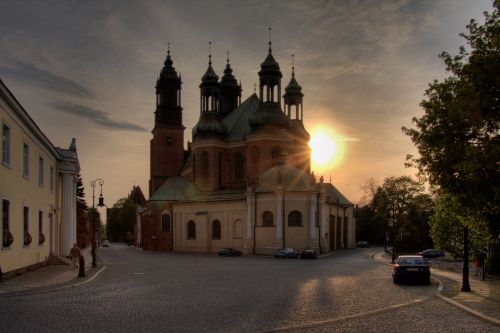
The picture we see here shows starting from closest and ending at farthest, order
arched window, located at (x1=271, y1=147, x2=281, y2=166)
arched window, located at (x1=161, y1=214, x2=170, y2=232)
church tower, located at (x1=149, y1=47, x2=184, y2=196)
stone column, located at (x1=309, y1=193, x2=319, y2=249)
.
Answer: stone column, located at (x1=309, y1=193, x2=319, y2=249)
arched window, located at (x1=271, y1=147, x2=281, y2=166)
arched window, located at (x1=161, y1=214, x2=170, y2=232)
church tower, located at (x1=149, y1=47, x2=184, y2=196)

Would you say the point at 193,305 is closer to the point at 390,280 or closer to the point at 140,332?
the point at 140,332

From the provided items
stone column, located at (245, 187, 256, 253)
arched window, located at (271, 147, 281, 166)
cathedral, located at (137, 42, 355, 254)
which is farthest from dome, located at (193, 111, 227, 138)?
stone column, located at (245, 187, 256, 253)

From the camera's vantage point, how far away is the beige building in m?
23.0

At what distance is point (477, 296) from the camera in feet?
61.4

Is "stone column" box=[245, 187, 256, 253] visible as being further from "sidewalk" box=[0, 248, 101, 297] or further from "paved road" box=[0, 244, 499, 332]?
"paved road" box=[0, 244, 499, 332]

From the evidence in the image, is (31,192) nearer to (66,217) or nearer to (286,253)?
(66,217)

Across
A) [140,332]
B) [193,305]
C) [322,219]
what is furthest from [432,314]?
[322,219]

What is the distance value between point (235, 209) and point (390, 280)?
38.5m

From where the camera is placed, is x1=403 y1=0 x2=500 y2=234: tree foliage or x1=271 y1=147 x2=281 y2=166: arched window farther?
x1=271 y1=147 x2=281 y2=166: arched window

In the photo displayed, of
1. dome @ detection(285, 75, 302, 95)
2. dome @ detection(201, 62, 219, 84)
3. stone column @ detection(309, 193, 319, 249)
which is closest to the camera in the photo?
stone column @ detection(309, 193, 319, 249)

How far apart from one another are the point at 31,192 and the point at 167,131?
54.2 meters

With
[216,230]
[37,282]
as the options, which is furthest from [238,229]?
[37,282]

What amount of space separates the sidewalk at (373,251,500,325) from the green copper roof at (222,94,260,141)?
47958 millimetres

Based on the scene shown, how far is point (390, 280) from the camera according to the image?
86.6ft
